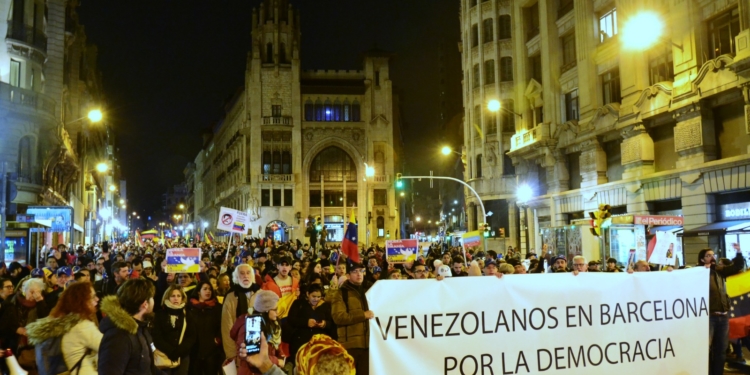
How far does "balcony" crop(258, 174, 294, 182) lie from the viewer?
76562mm

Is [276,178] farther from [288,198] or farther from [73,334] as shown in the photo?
[73,334]

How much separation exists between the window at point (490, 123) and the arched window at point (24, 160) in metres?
31.1

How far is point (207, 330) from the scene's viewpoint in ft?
27.8

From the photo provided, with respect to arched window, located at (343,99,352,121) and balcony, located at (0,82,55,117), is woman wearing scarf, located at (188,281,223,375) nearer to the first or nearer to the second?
balcony, located at (0,82,55,117)

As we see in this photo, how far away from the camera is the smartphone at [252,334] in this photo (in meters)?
5.75

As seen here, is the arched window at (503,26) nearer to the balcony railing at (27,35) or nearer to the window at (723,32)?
the window at (723,32)

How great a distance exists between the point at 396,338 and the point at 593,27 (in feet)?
93.9

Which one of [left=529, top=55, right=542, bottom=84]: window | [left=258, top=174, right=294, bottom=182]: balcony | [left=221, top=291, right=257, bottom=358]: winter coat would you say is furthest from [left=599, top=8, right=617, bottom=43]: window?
[left=258, top=174, right=294, bottom=182]: balcony

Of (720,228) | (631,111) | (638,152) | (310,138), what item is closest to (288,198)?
(310,138)

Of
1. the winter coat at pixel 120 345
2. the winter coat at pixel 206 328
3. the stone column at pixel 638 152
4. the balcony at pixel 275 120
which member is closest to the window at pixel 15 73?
the winter coat at pixel 206 328

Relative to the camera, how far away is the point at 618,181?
28.3m

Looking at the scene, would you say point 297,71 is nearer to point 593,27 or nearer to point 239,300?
Answer: point 593,27

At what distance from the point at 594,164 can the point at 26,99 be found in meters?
29.3

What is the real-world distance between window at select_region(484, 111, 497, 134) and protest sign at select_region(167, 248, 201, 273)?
3697 centimetres
